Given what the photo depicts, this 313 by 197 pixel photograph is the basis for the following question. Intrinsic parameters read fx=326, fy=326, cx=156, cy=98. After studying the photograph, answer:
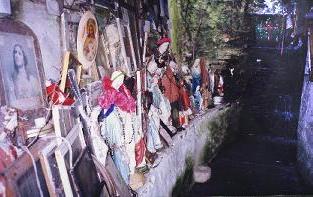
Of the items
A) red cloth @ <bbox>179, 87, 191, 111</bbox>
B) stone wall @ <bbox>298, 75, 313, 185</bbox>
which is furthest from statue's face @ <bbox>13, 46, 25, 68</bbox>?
stone wall @ <bbox>298, 75, 313, 185</bbox>

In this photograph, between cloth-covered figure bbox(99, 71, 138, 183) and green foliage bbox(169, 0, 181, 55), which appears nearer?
cloth-covered figure bbox(99, 71, 138, 183)

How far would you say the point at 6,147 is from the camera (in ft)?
10.9

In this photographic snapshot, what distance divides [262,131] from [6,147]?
1422 cm

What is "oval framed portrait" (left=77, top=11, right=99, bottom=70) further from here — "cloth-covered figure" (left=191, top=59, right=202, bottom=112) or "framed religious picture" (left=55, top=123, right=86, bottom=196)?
"cloth-covered figure" (left=191, top=59, right=202, bottom=112)

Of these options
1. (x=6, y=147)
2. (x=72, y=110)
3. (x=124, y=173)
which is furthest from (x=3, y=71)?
(x=124, y=173)

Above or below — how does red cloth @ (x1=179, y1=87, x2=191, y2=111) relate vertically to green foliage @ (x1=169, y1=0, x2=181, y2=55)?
below

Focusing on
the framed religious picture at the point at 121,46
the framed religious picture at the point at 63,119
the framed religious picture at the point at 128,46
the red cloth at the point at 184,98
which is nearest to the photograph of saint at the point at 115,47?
the framed religious picture at the point at 121,46

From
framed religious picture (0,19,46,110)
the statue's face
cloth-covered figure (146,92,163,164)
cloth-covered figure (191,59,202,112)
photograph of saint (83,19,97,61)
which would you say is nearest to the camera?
framed religious picture (0,19,46,110)

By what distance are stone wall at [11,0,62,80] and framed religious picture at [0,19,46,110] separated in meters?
0.18

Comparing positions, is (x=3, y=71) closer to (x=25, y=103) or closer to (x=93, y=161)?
(x=25, y=103)

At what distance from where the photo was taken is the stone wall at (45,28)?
13.8 ft

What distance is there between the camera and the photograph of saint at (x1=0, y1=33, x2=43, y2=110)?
3.69 m

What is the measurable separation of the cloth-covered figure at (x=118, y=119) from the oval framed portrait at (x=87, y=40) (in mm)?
564

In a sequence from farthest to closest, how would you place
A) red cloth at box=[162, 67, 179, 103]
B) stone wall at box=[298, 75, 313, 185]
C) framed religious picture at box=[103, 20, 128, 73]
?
1. stone wall at box=[298, 75, 313, 185]
2. red cloth at box=[162, 67, 179, 103]
3. framed religious picture at box=[103, 20, 128, 73]
